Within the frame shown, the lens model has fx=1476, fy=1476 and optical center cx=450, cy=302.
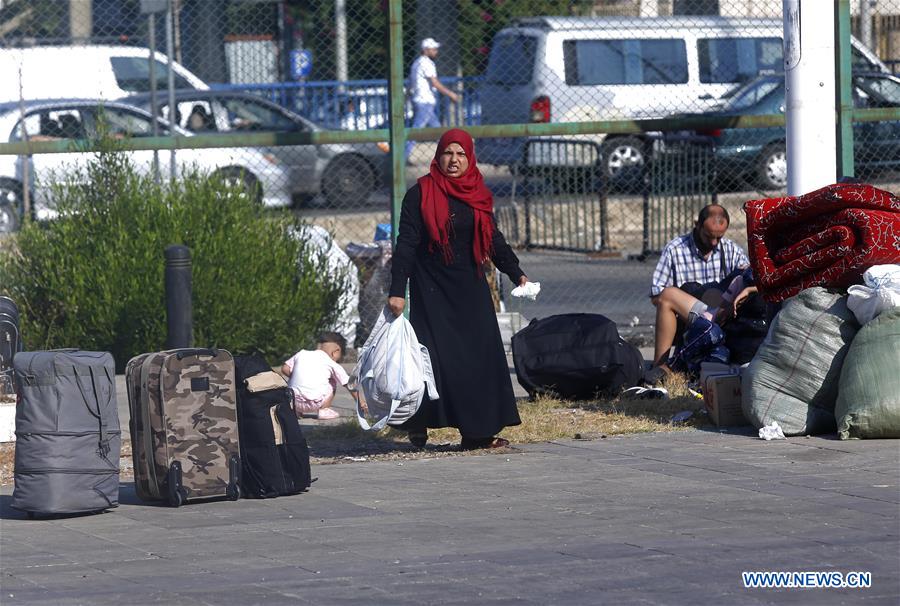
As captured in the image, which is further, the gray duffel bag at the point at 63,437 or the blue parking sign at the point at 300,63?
the blue parking sign at the point at 300,63

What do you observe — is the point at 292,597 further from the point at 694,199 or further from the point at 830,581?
the point at 694,199

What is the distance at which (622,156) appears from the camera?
1423 centimetres

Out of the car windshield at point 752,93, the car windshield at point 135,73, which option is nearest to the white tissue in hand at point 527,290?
the car windshield at point 752,93

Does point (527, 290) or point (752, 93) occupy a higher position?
point (752, 93)

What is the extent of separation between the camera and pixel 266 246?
10250 millimetres

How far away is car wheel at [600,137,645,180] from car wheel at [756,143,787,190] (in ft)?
3.84

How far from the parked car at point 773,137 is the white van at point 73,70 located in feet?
24.9

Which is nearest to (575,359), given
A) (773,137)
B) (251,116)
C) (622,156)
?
(773,137)

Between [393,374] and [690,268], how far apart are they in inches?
113

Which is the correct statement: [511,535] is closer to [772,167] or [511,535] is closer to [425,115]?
[772,167]

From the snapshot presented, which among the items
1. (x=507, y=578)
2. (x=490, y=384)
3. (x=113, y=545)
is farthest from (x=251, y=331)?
(x=507, y=578)

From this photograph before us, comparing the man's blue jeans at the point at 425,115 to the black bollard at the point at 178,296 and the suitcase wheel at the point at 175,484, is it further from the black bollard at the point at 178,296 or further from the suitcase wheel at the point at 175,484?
the suitcase wheel at the point at 175,484

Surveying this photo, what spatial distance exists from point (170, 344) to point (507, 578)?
4066mm

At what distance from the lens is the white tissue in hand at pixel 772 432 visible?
7500mm
